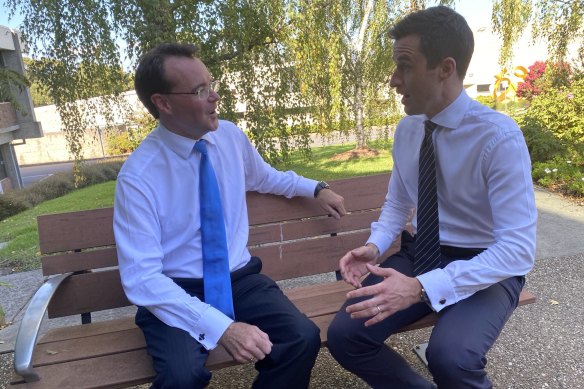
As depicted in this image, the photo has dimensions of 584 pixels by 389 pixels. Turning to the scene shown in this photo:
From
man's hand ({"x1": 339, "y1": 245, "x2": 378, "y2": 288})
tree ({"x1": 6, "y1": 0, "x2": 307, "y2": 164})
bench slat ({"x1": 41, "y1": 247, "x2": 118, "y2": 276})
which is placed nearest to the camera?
man's hand ({"x1": 339, "y1": 245, "x2": 378, "y2": 288})

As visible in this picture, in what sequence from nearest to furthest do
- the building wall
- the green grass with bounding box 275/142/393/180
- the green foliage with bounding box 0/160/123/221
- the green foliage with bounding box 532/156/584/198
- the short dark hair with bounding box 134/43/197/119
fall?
1. the short dark hair with bounding box 134/43/197/119
2. the green foliage with bounding box 532/156/584/198
3. the green grass with bounding box 275/142/393/180
4. the green foliage with bounding box 0/160/123/221
5. the building wall

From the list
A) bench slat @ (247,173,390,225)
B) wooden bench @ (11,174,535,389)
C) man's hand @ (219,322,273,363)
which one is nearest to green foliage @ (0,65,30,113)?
wooden bench @ (11,174,535,389)

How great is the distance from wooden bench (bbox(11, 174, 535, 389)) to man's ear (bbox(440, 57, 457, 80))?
1.07m

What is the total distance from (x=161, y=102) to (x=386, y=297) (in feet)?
4.49

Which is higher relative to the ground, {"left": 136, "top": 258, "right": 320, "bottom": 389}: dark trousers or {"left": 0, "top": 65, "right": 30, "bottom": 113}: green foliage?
{"left": 0, "top": 65, "right": 30, "bottom": 113}: green foliage

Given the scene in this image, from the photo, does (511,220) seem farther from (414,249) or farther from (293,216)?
(293,216)

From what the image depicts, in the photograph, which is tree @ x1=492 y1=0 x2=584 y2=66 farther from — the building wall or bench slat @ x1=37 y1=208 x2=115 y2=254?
the building wall

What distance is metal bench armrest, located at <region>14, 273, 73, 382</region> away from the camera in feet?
6.09

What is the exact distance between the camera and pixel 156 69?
2.18 meters

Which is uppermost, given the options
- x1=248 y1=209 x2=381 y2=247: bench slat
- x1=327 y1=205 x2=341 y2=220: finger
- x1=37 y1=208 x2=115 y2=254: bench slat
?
x1=37 y1=208 x2=115 y2=254: bench slat

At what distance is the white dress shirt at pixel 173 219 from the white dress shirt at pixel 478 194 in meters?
0.90

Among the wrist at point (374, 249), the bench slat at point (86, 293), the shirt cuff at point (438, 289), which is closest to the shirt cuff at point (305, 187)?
the wrist at point (374, 249)

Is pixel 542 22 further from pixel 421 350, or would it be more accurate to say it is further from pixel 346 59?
pixel 421 350

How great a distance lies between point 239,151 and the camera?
8.13ft
